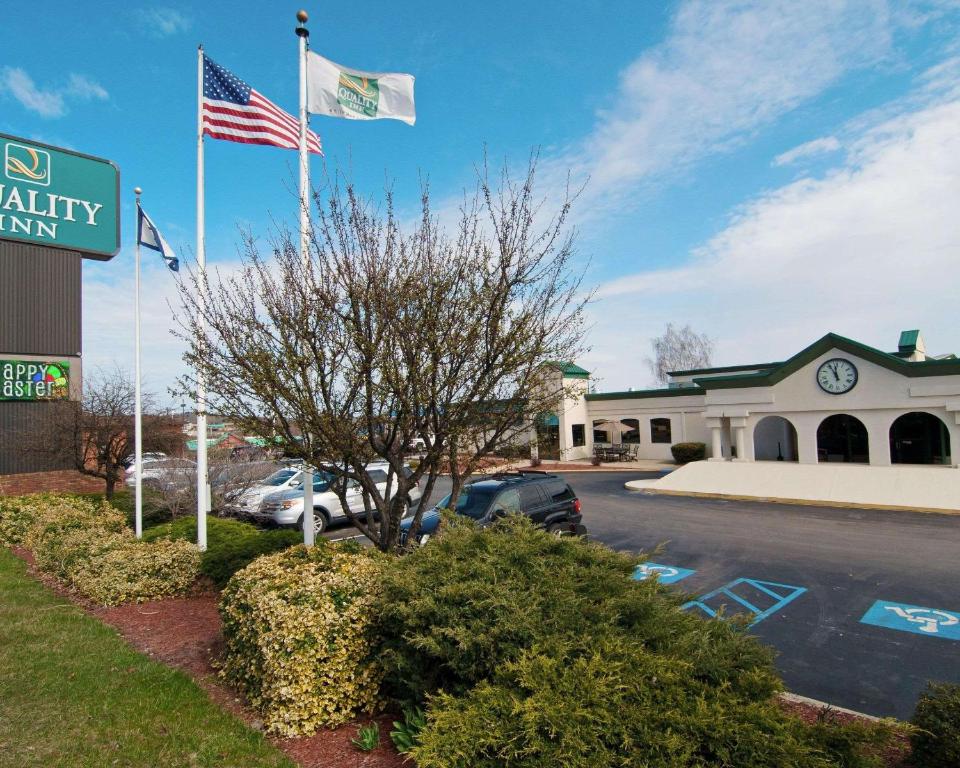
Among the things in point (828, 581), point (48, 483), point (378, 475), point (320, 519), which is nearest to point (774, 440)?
point (828, 581)

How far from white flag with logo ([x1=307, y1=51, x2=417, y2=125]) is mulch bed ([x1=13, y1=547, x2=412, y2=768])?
6788 millimetres

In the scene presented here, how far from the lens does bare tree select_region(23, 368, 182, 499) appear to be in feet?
44.7

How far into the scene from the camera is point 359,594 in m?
4.84

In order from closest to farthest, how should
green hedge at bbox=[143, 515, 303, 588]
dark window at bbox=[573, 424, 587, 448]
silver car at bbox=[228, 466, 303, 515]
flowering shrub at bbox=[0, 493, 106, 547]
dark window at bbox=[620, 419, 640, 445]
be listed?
1. green hedge at bbox=[143, 515, 303, 588]
2. flowering shrub at bbox=[0, 493, 106, 547]
3. silver car at bbox=[228, 466, 303, 515]
4. dark window at bbox=[620, 419, 640, 445]
5. dark window at bbox=[573, 424, 587, 448]

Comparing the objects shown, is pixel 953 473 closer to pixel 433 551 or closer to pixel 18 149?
pixel 433 551

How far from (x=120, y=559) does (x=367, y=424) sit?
15.7 ft

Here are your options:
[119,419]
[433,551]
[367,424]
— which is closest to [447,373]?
[367,424]

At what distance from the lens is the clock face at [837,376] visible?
20.0 metres

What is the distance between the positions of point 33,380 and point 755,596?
19484 mm

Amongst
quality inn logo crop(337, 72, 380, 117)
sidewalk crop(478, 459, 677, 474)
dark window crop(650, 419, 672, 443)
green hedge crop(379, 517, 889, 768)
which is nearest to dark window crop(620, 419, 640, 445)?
dark window crop(650, 419, 672, 443)

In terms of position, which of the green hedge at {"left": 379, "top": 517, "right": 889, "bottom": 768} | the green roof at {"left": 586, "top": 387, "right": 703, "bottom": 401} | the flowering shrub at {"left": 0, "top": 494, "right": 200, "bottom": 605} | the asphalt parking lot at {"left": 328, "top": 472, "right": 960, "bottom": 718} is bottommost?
the asphalt parking lot at {"left": 328, "top": 472, "right": 960, "bottom": 718}

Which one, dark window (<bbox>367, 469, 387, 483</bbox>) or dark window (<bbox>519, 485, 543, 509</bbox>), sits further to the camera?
dark window (<bbox>367, 469, 387, 483</bbox>)

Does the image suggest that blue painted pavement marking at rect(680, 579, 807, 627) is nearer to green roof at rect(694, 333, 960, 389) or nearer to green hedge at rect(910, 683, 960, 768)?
green hedge at rect(910, 683, 960, 768)

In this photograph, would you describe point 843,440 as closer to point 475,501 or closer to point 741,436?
point 741,436
